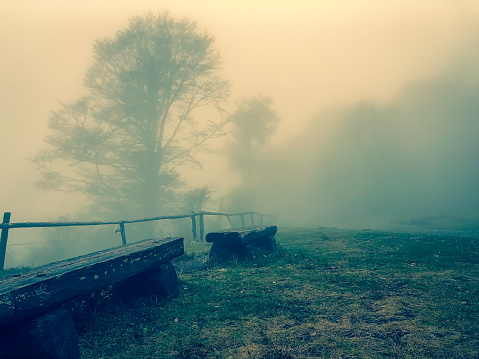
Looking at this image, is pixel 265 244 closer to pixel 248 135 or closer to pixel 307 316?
pixel 307 316

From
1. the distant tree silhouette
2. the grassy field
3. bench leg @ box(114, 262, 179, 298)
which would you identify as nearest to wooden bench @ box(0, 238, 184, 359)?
the grassy field

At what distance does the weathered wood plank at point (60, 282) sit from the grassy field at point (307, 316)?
538mm

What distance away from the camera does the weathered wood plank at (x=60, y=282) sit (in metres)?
2.35

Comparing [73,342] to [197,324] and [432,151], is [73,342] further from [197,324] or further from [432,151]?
[432,151]

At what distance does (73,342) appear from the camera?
2.74m

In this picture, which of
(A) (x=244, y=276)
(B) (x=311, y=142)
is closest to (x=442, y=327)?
(A) (x=244, y=276)

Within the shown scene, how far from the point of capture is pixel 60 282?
2785 millimetres

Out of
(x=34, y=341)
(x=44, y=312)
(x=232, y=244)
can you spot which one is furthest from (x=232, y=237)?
(x=34, y=341)

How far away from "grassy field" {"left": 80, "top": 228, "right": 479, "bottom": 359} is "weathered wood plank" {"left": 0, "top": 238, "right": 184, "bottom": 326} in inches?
21.2

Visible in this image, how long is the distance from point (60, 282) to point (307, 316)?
8.27ft

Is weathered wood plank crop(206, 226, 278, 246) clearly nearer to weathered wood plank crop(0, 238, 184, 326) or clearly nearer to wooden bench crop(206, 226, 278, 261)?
wooden bench crop(206, 226, 278, 261)

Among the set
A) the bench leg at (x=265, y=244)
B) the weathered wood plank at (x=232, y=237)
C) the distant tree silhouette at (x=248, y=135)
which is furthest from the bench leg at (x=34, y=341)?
the distant tree silhouette at (x=248, y=135)

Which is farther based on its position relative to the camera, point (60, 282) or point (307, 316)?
point (307, 316)

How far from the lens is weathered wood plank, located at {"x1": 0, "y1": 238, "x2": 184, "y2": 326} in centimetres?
235
